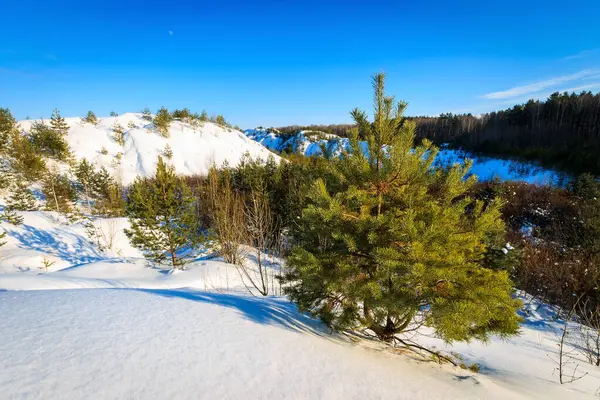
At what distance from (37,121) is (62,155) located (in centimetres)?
605

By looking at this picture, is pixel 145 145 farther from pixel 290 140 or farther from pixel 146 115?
pixel 290 140

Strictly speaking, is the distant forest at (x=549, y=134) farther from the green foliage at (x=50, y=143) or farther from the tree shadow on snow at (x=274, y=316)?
the green foliage at (x=50, y=143)

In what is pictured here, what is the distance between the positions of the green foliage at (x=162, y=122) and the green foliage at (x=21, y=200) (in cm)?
1401

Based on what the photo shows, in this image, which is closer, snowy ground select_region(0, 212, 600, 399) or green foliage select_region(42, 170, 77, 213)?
snowy ground select_region(0, 212, 600, 399)

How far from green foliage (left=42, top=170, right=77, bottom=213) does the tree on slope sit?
20.5 m

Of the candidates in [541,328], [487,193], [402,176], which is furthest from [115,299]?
[487,193]

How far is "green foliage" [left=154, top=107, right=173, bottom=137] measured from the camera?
29172mm

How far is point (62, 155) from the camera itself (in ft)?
71.9

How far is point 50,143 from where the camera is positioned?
70.6 feet

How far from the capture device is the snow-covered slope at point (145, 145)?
24.5 m

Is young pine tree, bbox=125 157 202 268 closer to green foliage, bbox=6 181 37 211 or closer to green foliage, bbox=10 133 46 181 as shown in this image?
green foliage, bbox=6 181 37 211

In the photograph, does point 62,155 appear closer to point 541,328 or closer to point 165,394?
point 165,394

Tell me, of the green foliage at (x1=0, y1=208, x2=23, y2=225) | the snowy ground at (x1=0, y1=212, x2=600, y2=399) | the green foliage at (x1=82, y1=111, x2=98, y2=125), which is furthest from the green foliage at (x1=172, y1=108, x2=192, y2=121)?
the snowy ground at (x1=0, y1=212, x2=600, y2=399)

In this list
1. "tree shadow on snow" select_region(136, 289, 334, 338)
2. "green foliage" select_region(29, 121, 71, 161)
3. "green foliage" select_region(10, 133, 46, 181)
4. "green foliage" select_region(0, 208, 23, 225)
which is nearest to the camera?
"tree shadow on snow" select_region(136, 289, 334, 338)
